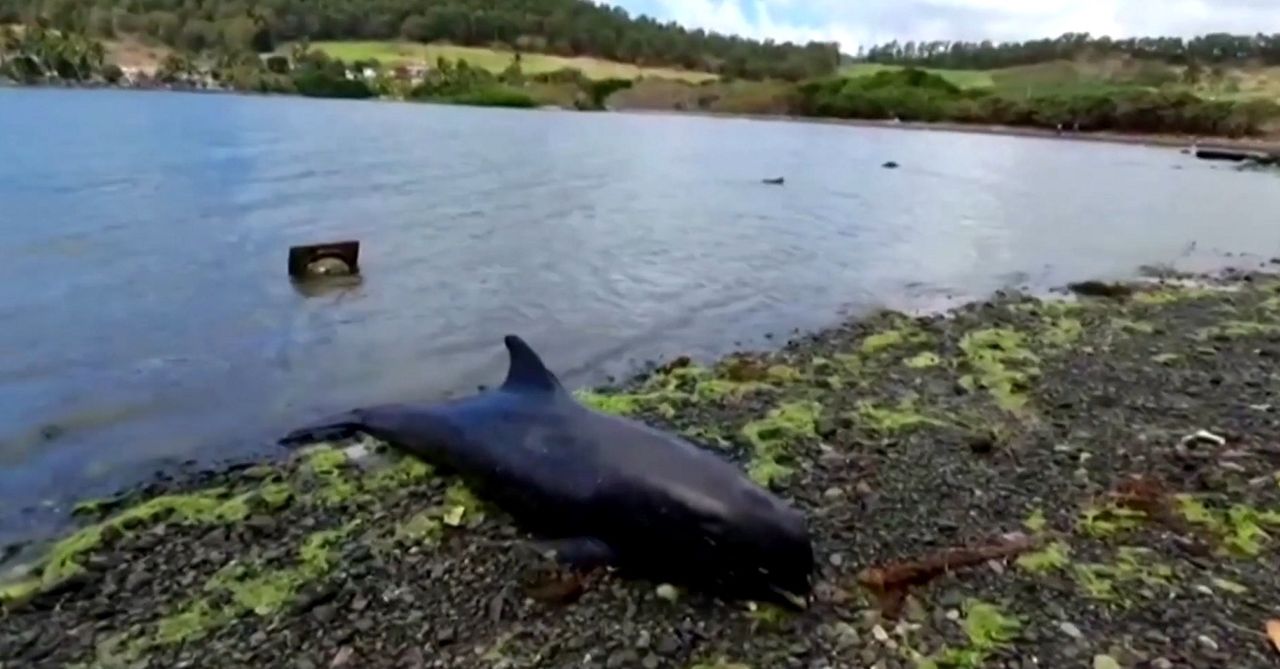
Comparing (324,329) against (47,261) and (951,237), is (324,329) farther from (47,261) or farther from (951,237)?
(951,237)

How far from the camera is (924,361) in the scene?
44.0 ft

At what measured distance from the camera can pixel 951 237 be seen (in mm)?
30484

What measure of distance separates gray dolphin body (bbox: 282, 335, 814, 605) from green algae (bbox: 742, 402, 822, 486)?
4.13 feet

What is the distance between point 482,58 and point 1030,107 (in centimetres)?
10120

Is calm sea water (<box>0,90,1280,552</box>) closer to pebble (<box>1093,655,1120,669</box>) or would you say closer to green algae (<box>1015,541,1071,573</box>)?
green algae (<box>1015,541,1071,573</box>)

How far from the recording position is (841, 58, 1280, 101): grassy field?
123 m

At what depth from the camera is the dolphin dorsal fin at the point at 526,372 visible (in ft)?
29.0

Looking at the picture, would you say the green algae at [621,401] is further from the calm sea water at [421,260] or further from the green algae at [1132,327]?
the green algae at [1132,327]

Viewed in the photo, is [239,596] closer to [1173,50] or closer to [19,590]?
[19,590]

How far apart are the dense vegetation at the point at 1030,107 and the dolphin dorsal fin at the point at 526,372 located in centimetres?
9876

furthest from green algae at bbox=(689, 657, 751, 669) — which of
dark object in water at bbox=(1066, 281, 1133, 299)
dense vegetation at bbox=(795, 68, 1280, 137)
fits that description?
dense vegetation at bbox=(795, 68, 1280, 137)

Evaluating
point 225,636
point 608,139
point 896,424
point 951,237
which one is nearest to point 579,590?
point 225,636

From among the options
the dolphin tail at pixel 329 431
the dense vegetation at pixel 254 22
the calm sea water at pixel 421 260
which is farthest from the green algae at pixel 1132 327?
the dense vegetation at pixel 254 22

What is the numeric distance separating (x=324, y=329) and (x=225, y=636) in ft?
33.0
